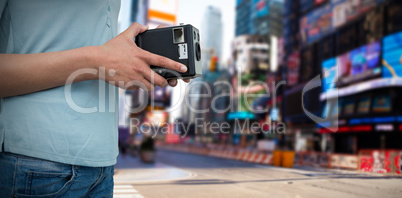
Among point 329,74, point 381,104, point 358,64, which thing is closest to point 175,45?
point 381,104

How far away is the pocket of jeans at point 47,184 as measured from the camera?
153 cm

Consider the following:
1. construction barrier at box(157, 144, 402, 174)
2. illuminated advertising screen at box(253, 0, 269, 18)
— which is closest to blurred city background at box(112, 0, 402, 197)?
construction barrier at box(157, 144, 402, 174)

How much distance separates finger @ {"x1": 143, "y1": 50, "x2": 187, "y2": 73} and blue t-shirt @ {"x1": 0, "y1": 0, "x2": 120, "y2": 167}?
27cm

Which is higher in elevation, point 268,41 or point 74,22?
point 268,41

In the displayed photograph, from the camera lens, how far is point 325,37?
69562 millimetres

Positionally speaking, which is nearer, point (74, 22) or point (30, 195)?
point (30, 195)

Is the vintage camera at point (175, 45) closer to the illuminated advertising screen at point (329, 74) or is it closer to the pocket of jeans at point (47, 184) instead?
the pocket of jeans at point (47, 184)

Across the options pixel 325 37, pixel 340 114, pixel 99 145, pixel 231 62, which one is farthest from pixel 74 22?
pixel 231 62

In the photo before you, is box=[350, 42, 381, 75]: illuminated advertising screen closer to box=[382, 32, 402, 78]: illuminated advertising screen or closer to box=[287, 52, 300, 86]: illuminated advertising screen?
box=[382, 32, 402, 78]: illuminated advertising screen

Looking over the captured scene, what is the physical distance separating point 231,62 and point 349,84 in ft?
243

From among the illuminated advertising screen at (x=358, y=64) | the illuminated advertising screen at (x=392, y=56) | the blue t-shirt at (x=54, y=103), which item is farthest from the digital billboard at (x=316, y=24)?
the blue t-shirt at (x=54, y=103)

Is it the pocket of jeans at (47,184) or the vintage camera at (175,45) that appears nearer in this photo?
the pocket of jeans at (47,184)

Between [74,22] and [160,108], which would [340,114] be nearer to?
[160,108]

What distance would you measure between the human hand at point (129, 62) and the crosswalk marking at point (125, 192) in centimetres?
751
